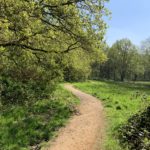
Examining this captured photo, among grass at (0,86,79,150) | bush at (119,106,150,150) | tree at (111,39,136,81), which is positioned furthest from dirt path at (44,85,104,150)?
tree at (111,39,136,81)

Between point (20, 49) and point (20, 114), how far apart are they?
3.49m

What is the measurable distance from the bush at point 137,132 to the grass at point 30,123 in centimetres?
307

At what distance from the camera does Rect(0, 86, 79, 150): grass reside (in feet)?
35.5

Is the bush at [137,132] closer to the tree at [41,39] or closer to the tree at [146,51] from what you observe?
the tree at [41,39]

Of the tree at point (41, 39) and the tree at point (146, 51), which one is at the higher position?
the tree at point (146, 51)

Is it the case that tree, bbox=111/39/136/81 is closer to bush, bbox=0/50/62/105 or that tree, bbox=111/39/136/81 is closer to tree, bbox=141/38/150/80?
tree, bbox=141/38/150/80

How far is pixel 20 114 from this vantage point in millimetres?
14984

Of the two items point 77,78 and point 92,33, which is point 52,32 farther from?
point 77,78

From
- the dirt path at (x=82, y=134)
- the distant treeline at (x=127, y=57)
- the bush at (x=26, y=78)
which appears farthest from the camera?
the distant treeline at (x=127, y=57)

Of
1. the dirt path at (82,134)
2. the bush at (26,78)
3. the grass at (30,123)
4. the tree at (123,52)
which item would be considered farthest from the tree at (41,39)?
the tree at (123,52)

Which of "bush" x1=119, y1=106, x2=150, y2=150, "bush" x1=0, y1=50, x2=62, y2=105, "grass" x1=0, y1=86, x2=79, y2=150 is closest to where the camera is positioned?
"bush" x1=119, y1=106, x2=150, y2=150

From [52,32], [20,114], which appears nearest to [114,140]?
[20,114]

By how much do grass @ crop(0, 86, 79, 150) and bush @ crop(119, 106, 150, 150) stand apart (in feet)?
10.1

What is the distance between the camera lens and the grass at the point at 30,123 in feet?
35.5
